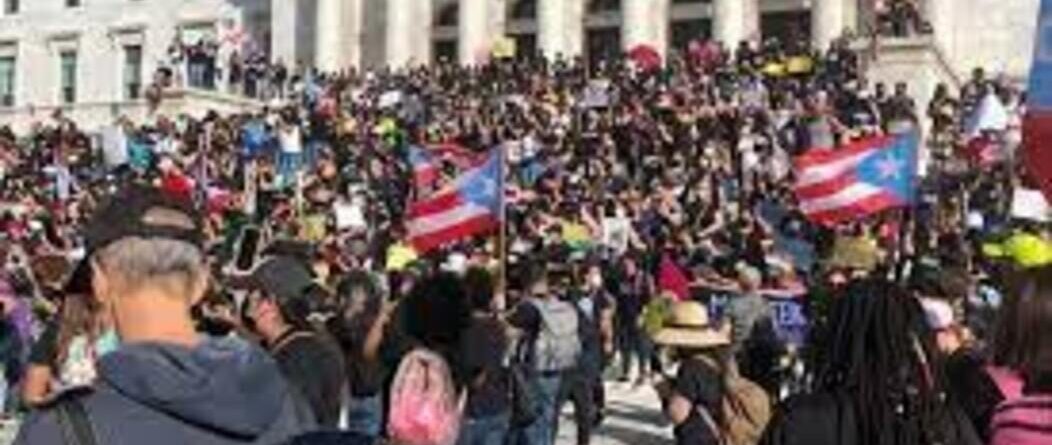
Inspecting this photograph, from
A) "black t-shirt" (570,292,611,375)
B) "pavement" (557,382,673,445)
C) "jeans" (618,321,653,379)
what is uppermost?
"black t-shirt" (570,292,611,375)

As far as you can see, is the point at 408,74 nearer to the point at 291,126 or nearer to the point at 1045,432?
the point at 291,126

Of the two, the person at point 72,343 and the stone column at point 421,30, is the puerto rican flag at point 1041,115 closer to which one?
the person at point 72,343

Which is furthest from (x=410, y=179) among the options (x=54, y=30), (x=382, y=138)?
(x=54, y=30)

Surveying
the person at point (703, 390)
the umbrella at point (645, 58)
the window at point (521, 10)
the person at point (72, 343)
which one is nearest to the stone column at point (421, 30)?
the window at point (521, 10)

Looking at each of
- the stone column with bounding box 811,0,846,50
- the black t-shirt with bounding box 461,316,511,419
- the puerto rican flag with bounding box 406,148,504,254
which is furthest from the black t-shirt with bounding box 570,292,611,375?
the stone column with bounding box 811,0,846,50

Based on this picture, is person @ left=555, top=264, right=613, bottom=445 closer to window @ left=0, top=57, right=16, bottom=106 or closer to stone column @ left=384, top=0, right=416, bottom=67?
stone column @ left=384, top=0, right=416, bottom=67

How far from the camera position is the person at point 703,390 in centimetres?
710

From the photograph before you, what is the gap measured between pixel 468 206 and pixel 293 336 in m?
10.1

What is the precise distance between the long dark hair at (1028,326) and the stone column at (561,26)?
49365mm

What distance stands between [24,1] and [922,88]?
133 feet

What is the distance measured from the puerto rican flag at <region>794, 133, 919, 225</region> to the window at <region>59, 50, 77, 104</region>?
5349cm

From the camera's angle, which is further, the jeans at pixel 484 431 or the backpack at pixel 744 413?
the jeans at pixel 484 431

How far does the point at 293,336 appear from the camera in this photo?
23.3 ft

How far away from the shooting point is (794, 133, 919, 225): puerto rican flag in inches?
647
